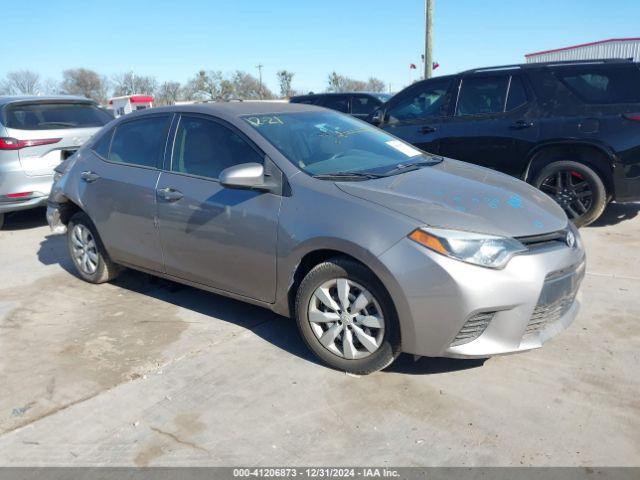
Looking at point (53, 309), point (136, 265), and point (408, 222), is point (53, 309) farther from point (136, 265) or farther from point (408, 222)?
point (408, 222)

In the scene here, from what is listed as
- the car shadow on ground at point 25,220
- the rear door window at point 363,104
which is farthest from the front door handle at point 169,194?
the rear door window at point 363,104

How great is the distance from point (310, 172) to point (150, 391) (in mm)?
1678

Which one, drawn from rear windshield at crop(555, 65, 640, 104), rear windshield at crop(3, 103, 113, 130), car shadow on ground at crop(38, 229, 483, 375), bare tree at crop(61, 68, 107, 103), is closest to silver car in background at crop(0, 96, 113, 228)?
rear windshield at crop(3, 103, 113, 130)

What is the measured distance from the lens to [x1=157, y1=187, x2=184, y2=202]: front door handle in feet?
13.5

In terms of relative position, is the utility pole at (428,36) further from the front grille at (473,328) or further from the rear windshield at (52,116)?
the front grille at (473,328)

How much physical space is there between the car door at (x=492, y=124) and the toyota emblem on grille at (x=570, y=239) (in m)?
3.14

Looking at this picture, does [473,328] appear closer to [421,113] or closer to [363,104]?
[421,113]

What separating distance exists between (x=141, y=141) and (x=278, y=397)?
8.41ft

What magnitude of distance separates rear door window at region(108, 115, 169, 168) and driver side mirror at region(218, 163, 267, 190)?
3.64ft

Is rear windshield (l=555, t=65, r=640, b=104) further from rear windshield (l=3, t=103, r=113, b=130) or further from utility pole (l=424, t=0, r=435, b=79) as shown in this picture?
utility pole (l=424, t=0, r=435, b=79)

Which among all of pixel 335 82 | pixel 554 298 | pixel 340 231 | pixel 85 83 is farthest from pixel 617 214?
pixel 85 83

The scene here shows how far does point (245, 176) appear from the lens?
3545mm

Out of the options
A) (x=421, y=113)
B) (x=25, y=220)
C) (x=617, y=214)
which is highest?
(x=421, y=113)

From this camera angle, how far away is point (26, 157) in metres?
7.22
